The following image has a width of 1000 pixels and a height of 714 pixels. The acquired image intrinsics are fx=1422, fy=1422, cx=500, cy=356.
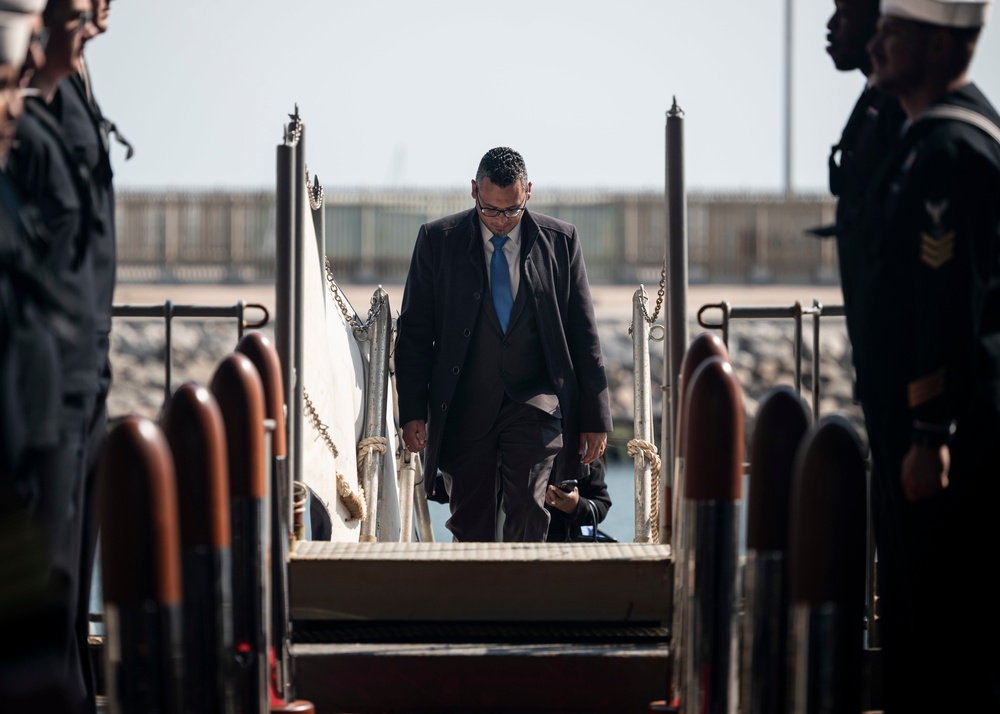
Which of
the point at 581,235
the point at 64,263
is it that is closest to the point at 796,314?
the point at 64,263

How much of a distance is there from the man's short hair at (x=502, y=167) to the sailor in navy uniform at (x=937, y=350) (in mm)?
2399

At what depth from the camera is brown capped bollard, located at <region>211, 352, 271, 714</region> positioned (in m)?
3.17

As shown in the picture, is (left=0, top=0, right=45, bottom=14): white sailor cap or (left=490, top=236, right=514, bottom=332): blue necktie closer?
(left=0, top=0, right=45, bottom=14): white sailor cap

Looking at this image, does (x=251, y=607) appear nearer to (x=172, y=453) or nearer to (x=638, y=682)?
(x=172, y=453)

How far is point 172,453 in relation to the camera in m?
2.94

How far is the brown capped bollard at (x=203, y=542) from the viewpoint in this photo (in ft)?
9.23

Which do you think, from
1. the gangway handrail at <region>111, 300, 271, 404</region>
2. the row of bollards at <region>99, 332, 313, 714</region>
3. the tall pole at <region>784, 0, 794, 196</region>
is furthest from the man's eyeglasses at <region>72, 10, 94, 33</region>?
the tall pole at <region>784, 0, 794, 196</region>

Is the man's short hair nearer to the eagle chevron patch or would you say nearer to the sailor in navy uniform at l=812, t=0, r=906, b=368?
the sailor in navy uniform at l=812, t=0, r=906, b=368

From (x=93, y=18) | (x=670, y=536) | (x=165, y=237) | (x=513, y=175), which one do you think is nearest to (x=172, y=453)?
(x=93, y=18)

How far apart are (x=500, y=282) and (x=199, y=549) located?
302 centimetres

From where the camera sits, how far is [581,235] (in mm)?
28406

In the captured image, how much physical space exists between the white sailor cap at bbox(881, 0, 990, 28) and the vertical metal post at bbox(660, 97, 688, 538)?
139 cm

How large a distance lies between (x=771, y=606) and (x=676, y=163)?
1899mm

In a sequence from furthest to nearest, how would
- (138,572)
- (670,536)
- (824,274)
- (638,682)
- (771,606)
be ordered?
(824,274)
(670,536)
(638,682)
(771,606)
(138,572)
